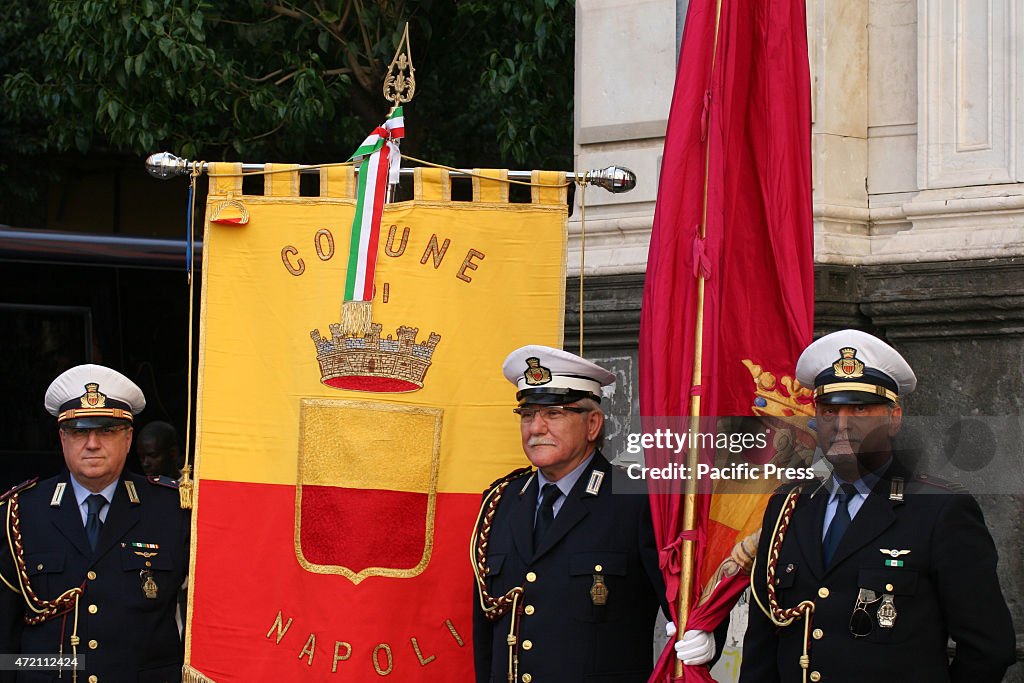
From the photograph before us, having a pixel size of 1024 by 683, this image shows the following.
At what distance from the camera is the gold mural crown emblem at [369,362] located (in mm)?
6000

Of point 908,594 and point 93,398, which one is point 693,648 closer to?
point 908,594

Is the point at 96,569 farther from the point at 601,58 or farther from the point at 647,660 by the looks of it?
the point at 601,58

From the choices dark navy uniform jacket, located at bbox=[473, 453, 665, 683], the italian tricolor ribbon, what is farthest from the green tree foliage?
dark navy uniform jacket, located at bbox=[473, 453, 665, 683]

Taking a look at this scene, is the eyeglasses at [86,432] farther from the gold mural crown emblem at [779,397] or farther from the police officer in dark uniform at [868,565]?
the police officer in dark uniform at [868,565]

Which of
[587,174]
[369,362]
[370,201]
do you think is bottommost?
[369,362]

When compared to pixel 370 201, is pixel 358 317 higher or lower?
lower

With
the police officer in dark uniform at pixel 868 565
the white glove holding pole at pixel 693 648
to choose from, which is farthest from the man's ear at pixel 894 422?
the white glove holding pole at pixel 693 648

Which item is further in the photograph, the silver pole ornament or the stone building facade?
the stone building facade

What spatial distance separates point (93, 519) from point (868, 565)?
9.27ft

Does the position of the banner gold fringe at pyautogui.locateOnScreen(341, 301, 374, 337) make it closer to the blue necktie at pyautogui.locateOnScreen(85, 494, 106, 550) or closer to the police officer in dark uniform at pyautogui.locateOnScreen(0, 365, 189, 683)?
the police officer in dark uniform at pyautogui.locateOnScreen(0, 365, 189, 683)

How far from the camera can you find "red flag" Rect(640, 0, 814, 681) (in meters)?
5.21

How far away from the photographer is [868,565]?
470 cm

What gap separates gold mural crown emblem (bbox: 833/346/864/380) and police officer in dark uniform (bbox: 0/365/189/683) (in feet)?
8.42

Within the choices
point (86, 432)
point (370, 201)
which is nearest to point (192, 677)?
point (86, 432)
